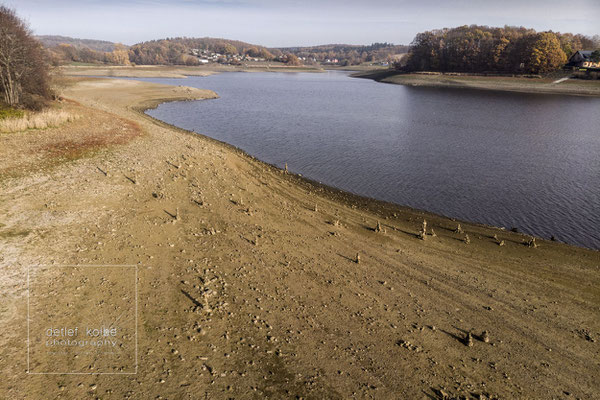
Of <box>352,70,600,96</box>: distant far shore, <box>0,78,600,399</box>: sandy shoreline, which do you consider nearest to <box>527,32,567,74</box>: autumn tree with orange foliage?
<box>352,70,600,96</box>: distant far shore

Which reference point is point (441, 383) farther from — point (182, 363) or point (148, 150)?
point (148, 150)

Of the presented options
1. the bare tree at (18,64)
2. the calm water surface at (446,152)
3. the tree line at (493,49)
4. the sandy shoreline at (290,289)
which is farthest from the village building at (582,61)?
the bare tree at (18,64)

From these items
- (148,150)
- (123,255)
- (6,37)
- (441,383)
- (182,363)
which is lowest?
(441,383)

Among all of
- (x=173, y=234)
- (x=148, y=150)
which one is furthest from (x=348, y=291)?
(x=148, y=150)

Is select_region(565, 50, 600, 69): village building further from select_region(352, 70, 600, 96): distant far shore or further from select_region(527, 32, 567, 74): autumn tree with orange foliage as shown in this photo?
select_region(352, 70, 600, 96): distant far shore

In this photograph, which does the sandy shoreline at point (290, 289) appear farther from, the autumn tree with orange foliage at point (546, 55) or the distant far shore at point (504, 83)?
the autumn tree with orange foliage at point (546, 55)

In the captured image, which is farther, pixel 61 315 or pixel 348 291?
pixel 348 291
